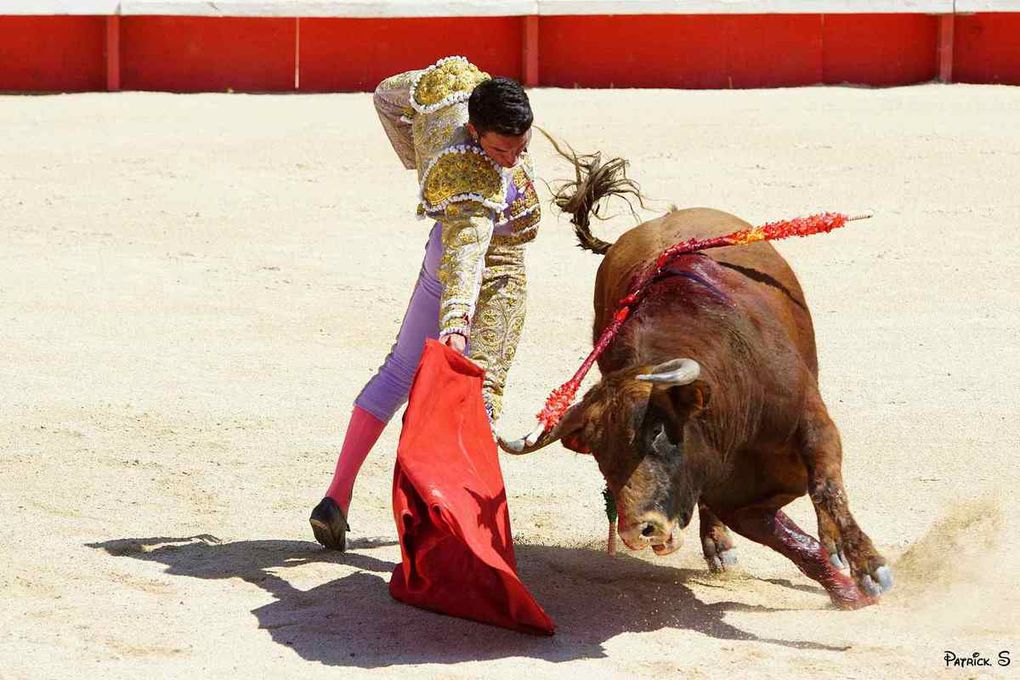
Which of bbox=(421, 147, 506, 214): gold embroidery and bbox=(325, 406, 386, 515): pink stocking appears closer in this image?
bbox=(421, 147, 506, 214): gold embroidery

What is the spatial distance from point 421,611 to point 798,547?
3.27 feet

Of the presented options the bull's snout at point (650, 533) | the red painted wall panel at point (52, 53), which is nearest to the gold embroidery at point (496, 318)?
the bull's snout at point (650, 533)

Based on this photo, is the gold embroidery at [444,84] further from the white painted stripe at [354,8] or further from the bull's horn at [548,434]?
the white painted stripe at [354,8]

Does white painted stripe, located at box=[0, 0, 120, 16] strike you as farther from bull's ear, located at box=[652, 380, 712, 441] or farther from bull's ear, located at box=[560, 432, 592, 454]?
bull's ear, located at box=[652, 380, 712, 441]

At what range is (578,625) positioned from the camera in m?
4.21

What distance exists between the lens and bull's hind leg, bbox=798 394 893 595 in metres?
4.18

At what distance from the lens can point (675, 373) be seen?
386cm

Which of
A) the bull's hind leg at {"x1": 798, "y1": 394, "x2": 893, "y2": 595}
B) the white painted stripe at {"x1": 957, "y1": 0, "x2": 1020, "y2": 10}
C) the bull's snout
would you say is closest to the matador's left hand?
the bull's snout

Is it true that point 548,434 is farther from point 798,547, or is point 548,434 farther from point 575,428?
point 798,547

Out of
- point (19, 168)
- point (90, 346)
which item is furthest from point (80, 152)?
point (90, 346)

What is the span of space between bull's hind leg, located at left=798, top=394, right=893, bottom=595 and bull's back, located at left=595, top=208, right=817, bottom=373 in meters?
0.27

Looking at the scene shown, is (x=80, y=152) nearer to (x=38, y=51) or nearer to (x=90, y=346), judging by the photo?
(x=38, y=51)

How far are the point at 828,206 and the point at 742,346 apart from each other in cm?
524

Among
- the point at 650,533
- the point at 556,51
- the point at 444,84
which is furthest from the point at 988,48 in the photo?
the point at 650,533
